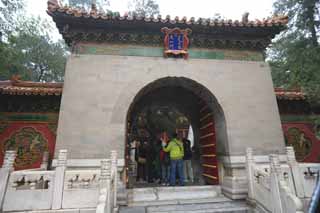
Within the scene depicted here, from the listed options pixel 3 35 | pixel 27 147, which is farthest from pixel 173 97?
pixel 3 35

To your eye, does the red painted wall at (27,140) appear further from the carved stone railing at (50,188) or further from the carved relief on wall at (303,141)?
the carved relief on wall at (303,141)

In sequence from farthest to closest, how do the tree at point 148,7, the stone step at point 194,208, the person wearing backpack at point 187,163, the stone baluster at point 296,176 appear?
the tree at point 148,7 < the person wearing backpack at point 187,163 < the stone step at point 194,208 < the stone baluster at point 296,176

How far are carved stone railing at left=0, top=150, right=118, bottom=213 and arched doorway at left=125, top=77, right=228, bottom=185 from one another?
1623 millimetres

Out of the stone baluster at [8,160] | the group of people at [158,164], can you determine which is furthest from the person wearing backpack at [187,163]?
the stone baluster at [8,160]

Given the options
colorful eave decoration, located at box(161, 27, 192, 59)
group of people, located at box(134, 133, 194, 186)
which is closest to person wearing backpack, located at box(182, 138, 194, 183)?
group of people, located at box(134, 133, 194, 186)

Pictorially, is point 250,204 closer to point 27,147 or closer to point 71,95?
point 71,95

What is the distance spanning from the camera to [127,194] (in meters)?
4.37

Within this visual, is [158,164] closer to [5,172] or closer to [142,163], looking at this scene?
[142,163]

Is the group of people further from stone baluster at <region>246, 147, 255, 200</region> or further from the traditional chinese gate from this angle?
stone baluster at <region>246, 147, 255, 200</region>

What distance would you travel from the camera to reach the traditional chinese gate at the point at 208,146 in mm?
5355

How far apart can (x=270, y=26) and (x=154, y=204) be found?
17.2ft

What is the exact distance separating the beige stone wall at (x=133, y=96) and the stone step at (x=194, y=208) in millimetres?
1149

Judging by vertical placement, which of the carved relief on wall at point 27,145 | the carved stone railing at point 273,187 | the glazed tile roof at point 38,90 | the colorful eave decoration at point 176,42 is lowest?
the carved stone railing at point 273,187

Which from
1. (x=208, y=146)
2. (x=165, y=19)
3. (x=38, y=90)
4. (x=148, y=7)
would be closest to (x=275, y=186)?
(x=208, y=146)
